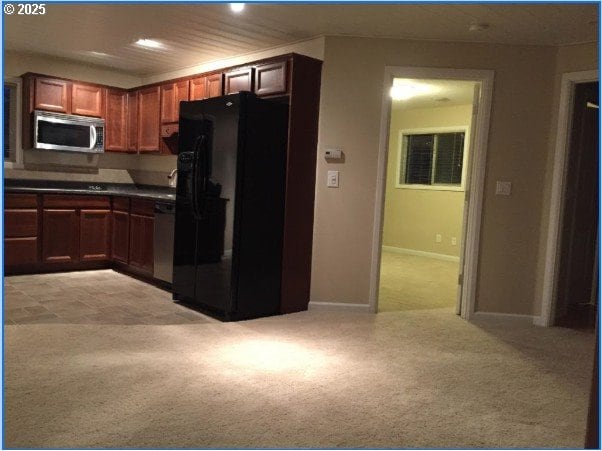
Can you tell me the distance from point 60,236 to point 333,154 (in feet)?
9.97

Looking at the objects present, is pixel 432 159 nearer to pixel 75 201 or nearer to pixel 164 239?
pixel 164 239

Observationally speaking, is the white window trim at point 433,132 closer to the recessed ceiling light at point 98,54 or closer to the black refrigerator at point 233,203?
the black refrigerator at point 233,203

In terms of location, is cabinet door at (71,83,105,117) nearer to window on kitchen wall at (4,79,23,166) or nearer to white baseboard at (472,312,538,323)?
window on kitchen wall at (4,79,23,166)

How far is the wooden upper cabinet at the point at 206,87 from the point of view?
4.58 meters

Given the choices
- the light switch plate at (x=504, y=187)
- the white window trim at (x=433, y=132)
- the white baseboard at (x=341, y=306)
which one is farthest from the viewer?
the white window trim at (x=433, y=132)

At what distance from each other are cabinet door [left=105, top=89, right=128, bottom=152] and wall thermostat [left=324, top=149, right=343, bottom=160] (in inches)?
116

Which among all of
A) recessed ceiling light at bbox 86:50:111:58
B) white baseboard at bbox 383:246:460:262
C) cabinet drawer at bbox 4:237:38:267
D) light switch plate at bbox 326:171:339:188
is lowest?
white baseboard at bbox 383:246:460:262

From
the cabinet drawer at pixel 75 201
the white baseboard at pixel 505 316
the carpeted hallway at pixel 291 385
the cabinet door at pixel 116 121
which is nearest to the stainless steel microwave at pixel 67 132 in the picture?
the cabinet door at pixel 116 121

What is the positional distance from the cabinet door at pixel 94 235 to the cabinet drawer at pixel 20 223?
447mm

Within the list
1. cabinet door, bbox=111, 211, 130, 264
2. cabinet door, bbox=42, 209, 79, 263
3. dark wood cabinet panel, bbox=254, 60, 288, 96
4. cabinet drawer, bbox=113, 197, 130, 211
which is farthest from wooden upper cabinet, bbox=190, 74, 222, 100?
cabinet door, bbox=42, 209, 79, 263

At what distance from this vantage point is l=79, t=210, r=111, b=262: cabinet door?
5.23 meters

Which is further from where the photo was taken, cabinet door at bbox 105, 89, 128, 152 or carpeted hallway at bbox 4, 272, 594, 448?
cabinet door at bbox 105, 89, 128, 152

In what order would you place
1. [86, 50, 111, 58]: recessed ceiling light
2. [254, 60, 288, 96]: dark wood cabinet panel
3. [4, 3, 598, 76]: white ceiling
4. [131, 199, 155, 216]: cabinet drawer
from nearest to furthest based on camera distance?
[4, 3, 598, 76]: white ceiling
[254, 60, 288, 96]: dark wood cabinet panel
[131, 199, 155, 216]: cabinet drawer
[86, 50, 111, 58]: recessed ceiling light

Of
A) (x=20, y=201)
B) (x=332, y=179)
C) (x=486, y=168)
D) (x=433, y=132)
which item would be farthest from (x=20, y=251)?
(x=433, y=132)
